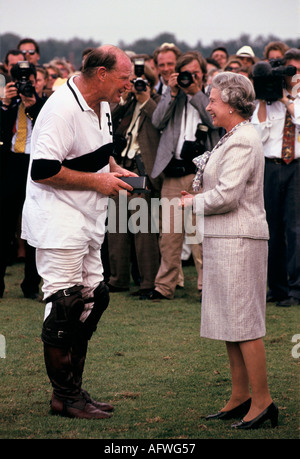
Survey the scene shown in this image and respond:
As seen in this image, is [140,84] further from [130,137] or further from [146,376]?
[146,376]

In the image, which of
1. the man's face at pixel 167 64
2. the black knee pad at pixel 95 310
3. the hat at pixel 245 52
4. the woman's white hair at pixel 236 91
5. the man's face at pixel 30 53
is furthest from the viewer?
the hat at pixel 245 52

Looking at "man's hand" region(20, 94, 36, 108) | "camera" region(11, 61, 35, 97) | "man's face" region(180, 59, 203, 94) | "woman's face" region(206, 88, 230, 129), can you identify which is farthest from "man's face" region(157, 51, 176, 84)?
"woman's face" region(206, 88, 230, 129)

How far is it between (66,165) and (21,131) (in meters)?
3.77

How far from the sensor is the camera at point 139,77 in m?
8.33

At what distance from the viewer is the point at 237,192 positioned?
419cm

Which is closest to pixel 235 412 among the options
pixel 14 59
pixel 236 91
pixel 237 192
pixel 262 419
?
pixel 262 419

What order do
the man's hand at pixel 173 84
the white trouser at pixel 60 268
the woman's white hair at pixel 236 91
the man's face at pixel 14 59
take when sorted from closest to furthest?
the woman's white hair at pixel 236 91
the white trouser at pixel 60 268
the man's hand at pixel 173 84
the man's face at pixel 14 59

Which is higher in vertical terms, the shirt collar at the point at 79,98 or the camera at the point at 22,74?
the camera at the point at 22,74

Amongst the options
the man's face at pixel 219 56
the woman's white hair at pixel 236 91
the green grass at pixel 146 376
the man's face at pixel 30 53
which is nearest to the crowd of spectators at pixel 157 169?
the green grass at pixel 146 376

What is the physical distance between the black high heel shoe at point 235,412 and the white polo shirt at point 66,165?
122 centimetres

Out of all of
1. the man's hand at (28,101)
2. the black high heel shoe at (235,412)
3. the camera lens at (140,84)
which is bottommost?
the black high heel shoe at (235,412)

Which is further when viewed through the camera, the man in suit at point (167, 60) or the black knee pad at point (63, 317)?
the man in suit at point (167, 60)

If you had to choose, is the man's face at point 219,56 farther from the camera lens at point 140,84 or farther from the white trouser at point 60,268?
the white trouser at point 60,268

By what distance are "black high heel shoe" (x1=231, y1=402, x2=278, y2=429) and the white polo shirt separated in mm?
1332
